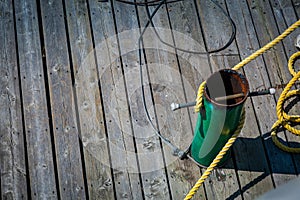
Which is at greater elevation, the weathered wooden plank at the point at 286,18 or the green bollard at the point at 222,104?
the weathered wooden plank at the point at 286,18

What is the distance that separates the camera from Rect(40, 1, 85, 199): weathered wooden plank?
98.3 inches

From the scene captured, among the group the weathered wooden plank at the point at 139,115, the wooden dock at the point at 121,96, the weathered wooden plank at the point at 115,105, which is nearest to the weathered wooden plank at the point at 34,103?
the wooden dock at the point at 121,96

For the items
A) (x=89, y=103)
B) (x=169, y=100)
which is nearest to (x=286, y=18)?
(x=169, y=100)

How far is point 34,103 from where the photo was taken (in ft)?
8.88

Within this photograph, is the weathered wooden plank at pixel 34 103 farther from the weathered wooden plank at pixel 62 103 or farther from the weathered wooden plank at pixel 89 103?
the weathered wooden plank at pixel 89 103

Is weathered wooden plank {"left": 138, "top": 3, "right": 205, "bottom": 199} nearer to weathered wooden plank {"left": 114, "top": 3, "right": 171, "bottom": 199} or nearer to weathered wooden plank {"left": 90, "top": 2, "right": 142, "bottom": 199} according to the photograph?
weathered wooden plank {"left": 114, "top": 3, "right": 171, "bottom": 199}

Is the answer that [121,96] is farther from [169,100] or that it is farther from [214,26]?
[214,26]

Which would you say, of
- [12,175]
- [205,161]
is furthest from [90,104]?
[205,161]

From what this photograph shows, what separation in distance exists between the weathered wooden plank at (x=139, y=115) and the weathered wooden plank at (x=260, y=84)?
1.94 feet

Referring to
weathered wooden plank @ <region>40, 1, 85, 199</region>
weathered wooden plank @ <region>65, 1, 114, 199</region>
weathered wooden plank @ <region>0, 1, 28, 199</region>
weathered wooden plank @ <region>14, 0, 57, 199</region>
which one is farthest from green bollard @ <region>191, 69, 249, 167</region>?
weathered wooden plank @ <region>0, 1, 28, 199</region>

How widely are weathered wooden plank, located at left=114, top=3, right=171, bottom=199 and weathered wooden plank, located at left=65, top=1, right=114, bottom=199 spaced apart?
20 cm

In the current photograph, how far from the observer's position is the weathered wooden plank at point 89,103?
98.4 inches

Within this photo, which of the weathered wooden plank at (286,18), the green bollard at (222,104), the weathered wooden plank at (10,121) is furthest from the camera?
the weathered wooden plank at (286,18)

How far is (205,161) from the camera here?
2467 millimetres
